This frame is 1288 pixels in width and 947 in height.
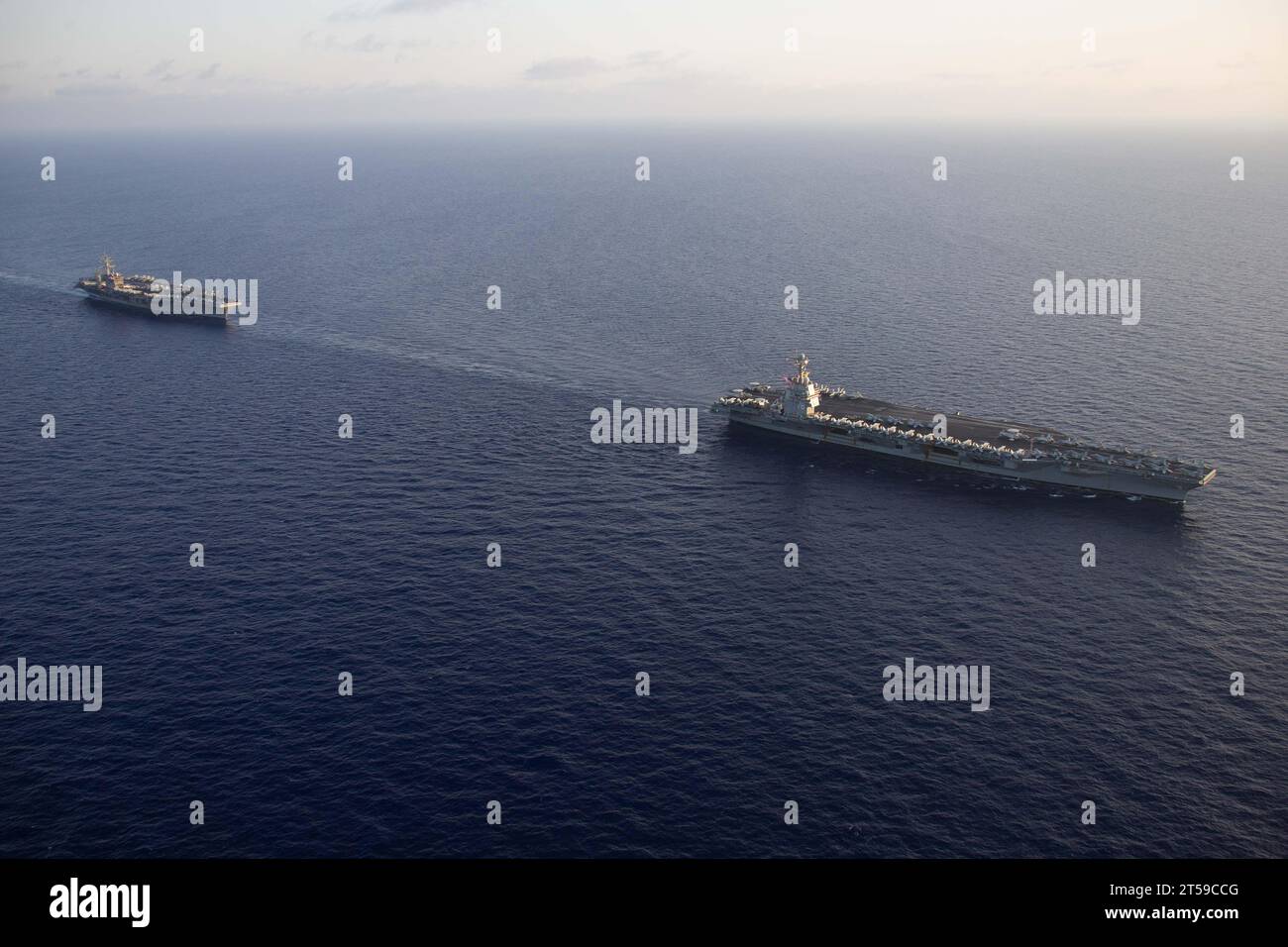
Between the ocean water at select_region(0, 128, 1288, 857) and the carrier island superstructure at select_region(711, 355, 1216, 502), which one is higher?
the carrier island superstructure at select_region(711, 355, 1216, 502)

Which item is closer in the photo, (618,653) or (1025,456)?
(618,653)

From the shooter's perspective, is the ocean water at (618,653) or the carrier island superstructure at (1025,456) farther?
the carrier island superstructure at (1025,456)

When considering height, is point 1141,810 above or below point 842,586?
below

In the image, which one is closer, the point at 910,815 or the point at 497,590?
the point at 910,815

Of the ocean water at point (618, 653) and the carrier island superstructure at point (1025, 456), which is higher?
the carrier island superstructure at point (1025, 456)

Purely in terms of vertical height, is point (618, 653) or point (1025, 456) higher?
point (1025, 456)

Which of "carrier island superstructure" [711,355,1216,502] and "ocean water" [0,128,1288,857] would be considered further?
"carrier island superstructure" [711,355,1216,502]
